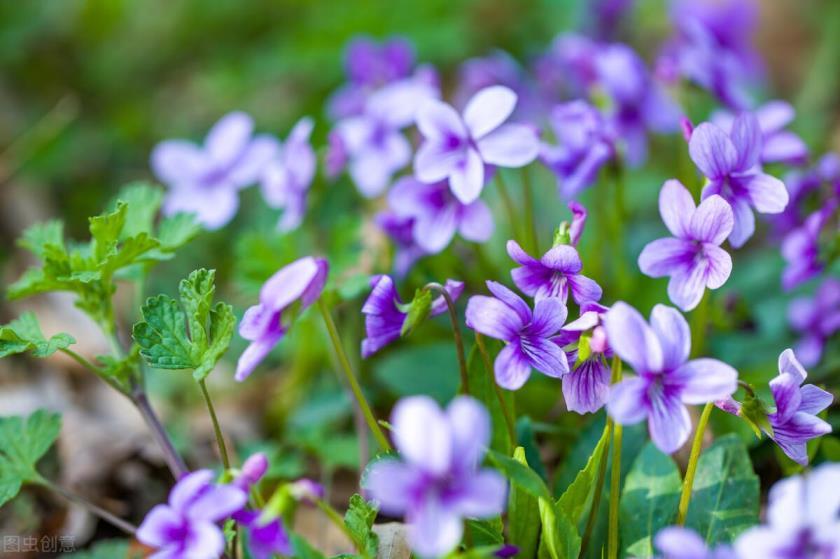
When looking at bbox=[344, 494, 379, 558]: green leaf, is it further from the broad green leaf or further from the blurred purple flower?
the blurred purple flower

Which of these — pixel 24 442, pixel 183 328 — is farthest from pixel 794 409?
pixel 24 442

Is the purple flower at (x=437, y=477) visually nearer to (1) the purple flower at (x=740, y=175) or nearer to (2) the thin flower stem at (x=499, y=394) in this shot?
(2) the thin flower stem at (x=499, y=394)

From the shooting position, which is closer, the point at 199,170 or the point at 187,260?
the point at 199,170

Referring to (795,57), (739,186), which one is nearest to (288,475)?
(739,186)

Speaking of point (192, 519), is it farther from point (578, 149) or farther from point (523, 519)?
point (578, 149)

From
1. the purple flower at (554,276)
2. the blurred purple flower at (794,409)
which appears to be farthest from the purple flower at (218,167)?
the blurred purple flower at (794,409)

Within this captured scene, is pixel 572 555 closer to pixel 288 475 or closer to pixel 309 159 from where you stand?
pixel 288 475

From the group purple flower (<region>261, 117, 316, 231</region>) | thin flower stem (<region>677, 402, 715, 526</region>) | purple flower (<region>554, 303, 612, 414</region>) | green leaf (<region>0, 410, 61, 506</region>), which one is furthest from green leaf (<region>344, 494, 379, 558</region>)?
purple flower (<region>261, 117, 316, 231</region>)
